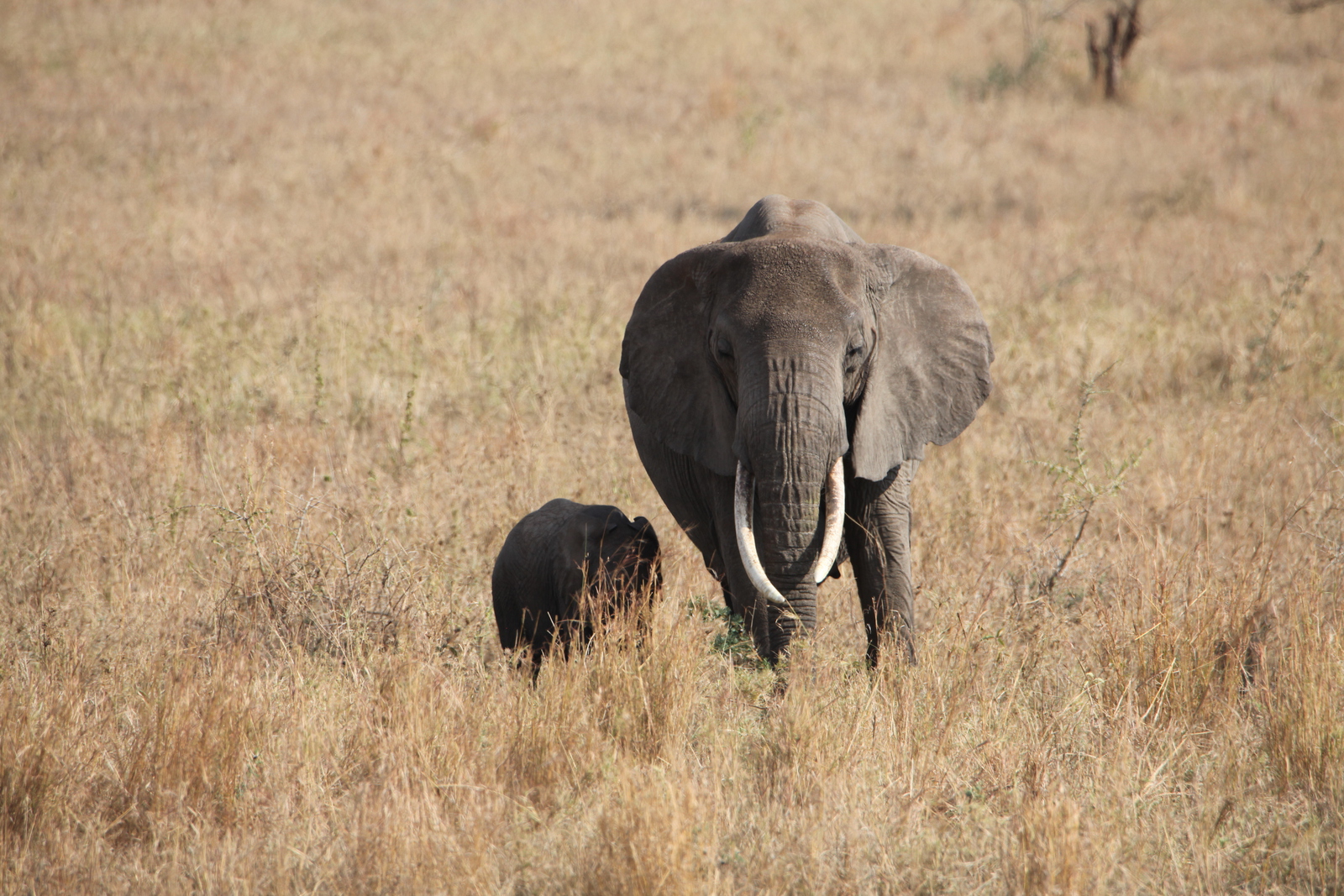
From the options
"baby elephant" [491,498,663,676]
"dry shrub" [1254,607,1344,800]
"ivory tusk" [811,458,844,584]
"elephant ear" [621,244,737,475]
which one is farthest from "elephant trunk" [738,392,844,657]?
"dry shrub" [1254,607,1344,800]

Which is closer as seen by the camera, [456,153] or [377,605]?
[377,605]

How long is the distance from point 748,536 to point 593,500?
277 cm

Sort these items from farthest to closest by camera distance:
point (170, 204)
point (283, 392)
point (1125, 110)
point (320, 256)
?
point (1125, 110)
point (170, 204)
point (320, 256)
point (283, 392)

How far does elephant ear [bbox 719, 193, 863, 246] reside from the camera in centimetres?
477

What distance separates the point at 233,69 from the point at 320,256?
12.0m

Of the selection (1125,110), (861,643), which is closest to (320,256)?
(861,643)

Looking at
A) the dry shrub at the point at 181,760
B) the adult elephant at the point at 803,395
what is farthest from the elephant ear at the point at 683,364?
the dry shrub at the point at 181,760

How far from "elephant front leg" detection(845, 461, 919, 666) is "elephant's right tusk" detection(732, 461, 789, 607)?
1.78ft

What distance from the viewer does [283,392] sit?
812 centimetres

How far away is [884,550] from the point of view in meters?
4.48

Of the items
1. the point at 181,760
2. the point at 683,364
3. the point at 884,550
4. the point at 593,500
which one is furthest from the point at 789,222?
the point at 181,760

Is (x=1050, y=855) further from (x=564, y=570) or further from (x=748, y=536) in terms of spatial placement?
(x=564, y=570)

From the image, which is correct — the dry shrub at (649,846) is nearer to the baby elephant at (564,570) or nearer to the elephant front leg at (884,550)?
the baby elephant at (564,570)

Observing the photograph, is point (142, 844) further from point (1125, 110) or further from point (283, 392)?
point (1125, 110)
